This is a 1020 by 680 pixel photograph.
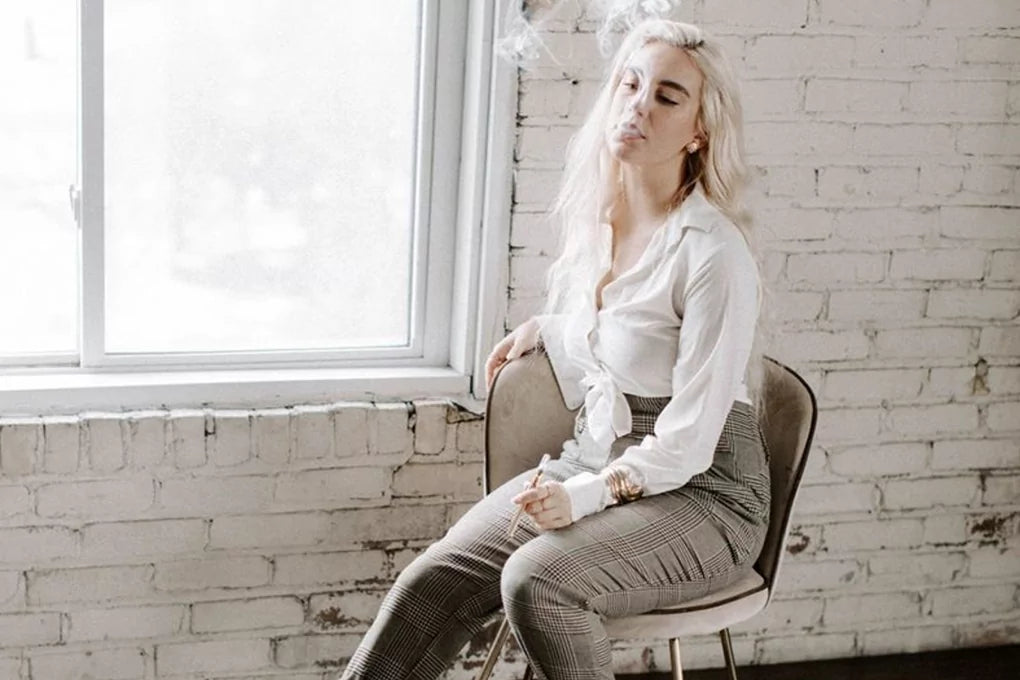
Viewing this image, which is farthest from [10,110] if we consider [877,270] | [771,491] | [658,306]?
[877,270]

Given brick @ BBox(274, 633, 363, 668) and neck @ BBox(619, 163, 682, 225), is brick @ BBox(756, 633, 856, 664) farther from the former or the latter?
neck @ BBox(619, 163, 682, 225)

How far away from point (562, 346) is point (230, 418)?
0.63 m

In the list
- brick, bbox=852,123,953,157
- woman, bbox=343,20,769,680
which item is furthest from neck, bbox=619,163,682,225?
brick, bbox=852,123,953,157

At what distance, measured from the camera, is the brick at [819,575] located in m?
3.16

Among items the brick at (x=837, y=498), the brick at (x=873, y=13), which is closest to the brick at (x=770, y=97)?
the brick at (x=873, y=13)

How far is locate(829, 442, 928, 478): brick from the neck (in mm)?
884

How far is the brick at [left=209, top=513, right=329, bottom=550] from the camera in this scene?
2744 millimetres

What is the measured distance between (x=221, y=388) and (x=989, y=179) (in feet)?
5.36

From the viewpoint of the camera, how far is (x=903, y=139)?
2.96 metres

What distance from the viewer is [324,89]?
273 cm

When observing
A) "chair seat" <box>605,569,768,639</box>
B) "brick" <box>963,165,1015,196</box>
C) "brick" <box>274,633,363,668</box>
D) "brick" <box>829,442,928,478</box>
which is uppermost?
"brick" <box>963,165,1015,196</box>

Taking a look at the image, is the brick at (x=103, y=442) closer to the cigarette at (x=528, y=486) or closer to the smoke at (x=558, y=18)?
the cigarette at (x=528, y=486)

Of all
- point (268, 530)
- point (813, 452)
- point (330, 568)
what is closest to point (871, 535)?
point (813, 452)

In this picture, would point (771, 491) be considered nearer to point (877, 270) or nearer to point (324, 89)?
point (877, 270)
